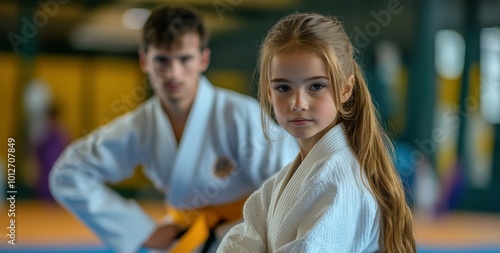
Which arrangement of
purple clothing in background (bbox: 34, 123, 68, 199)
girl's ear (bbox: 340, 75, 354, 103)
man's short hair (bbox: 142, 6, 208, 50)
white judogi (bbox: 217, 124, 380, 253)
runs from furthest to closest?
purple clothing in background (bbox: 34, 123, 68, 199)
man's short hair (bbox: 142, 6, 208, 50)
girl's ear (bbox: 340, 75, 354, 103)
white judogi (bbox: 217, 124, 380, 253)

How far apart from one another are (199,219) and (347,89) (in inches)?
49.6

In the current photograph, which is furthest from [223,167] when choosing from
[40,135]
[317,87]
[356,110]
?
[40,135]

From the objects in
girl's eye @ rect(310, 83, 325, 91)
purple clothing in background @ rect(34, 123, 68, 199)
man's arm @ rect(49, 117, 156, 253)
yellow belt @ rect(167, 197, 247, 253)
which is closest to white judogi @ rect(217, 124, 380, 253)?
girl's eye @ rect(310, 83, 325, 91)

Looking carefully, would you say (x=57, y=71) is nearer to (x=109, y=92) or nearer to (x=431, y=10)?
(x=109, y=92)

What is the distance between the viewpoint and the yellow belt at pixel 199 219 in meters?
2.84

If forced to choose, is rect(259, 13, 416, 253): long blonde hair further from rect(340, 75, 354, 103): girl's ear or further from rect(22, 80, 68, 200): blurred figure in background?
rect(22, 80, 68, 200): blurred figure in background

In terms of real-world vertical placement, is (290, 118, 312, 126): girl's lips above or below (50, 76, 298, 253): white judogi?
above

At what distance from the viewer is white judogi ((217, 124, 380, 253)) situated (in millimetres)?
1688

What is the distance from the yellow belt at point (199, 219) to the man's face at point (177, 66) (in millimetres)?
456

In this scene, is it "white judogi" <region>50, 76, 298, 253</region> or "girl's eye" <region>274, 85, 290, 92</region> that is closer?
"girl's eye" <region>274, 85, 290, 92</region>

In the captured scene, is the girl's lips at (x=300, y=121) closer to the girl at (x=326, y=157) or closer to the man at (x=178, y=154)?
the girl at (x=326, y=157)

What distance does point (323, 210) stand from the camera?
1696 millimetres

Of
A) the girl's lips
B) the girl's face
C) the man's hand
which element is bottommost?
the man's hand

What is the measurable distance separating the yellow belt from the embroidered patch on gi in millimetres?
126
